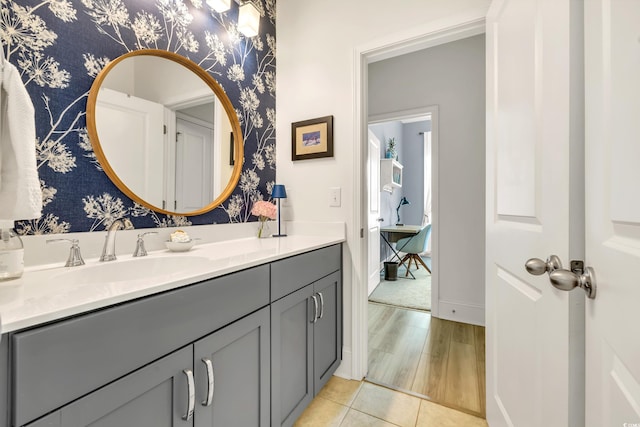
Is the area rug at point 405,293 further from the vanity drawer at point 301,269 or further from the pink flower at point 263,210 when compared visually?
the pink flower at point 263,210

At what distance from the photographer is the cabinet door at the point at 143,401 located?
0.54 metres

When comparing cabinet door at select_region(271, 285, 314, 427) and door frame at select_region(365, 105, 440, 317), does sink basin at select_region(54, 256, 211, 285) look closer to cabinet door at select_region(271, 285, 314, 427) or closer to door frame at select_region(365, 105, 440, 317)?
cabinet door at select_region(271, 285, 314, 427)

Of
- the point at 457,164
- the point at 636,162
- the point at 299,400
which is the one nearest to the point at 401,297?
the point at 457,164

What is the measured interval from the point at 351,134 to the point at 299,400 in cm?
145

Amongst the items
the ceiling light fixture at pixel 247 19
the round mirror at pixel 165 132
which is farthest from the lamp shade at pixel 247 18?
the round mirror at pixel 165 132

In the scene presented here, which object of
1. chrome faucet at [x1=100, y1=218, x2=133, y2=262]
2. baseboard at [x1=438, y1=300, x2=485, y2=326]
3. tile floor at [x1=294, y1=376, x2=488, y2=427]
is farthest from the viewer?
baseboard at [x1=438, y1=300, x2=485, y2=326]

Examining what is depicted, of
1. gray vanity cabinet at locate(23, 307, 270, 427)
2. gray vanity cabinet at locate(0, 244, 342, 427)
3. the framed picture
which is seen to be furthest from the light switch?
gray vanity cabinet at locate(23, 307, 270, 427)

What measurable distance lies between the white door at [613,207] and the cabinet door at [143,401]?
0.94 meters

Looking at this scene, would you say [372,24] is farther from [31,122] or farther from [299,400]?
[299,400]

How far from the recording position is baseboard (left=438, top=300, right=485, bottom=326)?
2383 millimetres

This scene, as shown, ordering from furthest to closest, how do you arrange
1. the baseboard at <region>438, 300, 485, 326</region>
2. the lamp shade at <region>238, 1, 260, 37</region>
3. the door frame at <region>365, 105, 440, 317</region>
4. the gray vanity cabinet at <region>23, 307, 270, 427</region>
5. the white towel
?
the door frame at <region>365, 105, 440, 317</region> < the baseboard at <region>438, 300, 485, 326</region> < the lamp shade at <region>238, 1, 260, 37</region> < the white towel < the gray vanity cabinet at <region>23, 307, 270, 427</region>

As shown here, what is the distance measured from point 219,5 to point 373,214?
2550 mm

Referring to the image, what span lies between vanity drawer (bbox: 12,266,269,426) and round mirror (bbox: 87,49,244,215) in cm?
68

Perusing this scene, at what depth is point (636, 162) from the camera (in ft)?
1.46
